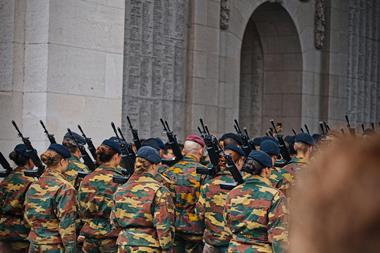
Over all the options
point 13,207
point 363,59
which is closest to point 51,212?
point 13,207

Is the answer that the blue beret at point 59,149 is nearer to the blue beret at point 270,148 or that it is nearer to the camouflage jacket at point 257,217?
the blue beret at point 270,148

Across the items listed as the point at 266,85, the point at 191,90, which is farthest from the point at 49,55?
the point at 266,85

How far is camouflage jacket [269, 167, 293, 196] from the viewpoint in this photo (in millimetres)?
9187

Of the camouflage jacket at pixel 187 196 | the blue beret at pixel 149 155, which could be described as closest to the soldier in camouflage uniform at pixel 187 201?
the camouflage jacket at pixel 187 196

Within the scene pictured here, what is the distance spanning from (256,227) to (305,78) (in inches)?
541

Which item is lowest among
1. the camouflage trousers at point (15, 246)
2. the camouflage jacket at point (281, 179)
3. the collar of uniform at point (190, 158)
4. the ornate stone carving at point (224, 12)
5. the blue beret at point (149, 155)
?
the camouflage trousers at point (15, 246)

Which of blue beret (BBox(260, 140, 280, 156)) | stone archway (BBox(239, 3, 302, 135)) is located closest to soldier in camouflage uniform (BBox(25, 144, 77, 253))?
blue beret (BBox(260, 140, 280, 156))

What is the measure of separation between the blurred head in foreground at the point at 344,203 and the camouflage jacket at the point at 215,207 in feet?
24.2

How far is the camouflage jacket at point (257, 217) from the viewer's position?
655 centimetres

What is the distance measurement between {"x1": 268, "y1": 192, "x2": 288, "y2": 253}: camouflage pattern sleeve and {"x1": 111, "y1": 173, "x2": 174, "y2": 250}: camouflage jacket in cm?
92

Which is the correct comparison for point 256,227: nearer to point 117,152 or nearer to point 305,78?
point 117,152

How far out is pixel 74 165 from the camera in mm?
9500

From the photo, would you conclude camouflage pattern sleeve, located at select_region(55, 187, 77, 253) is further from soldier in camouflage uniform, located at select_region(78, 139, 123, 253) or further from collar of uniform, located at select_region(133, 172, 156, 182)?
collar of uniform, located at select_region(133, 172, 156, 182)

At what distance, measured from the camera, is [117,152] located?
331 inches
